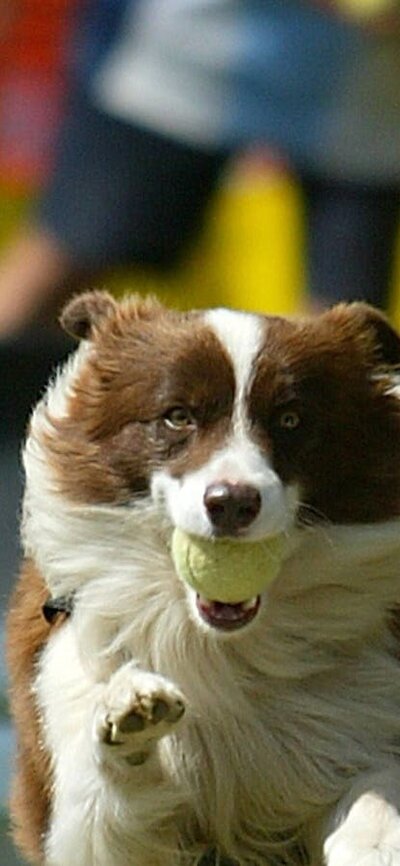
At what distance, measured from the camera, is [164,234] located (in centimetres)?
862

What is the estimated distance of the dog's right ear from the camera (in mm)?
5559

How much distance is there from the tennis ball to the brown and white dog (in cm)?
5

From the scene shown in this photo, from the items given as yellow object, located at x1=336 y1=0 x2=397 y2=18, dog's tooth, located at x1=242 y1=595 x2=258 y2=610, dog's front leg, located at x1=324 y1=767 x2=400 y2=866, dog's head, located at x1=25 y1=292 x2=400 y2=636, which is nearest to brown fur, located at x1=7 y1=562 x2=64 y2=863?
dog's head, located at x1=25 y1=292 x2=400 y2=636

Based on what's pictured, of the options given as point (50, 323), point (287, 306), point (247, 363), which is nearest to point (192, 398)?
point (247, 363)

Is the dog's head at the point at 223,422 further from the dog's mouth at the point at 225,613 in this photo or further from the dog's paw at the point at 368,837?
the dog's paw at the point at 368,837

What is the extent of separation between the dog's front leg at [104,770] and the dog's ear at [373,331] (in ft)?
Answer: 2.26

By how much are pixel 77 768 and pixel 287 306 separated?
5.04 m

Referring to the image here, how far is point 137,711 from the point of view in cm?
505

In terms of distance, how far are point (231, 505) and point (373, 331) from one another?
2.24 ft

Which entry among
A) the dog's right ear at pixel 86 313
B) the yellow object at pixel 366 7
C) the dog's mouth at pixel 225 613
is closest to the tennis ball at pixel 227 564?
the dog's mouth at pixel 225 613

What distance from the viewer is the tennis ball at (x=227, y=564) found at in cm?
507

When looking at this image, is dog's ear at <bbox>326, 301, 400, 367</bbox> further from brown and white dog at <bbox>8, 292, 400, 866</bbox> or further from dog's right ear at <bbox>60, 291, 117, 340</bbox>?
dog's right ear at <bbox>60, 291, 117, 340</bbox>

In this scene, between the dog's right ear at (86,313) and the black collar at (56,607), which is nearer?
the black collar at (56,607)

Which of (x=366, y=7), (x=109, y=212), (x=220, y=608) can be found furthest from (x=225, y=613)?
(x=366, y=7)
